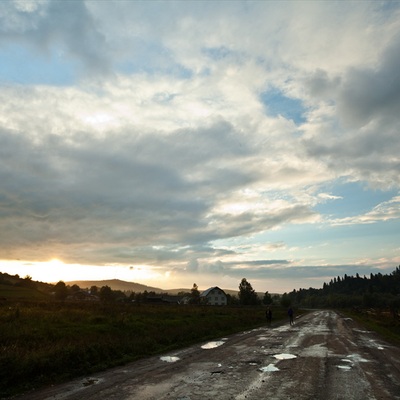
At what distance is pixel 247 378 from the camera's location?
34.1ft

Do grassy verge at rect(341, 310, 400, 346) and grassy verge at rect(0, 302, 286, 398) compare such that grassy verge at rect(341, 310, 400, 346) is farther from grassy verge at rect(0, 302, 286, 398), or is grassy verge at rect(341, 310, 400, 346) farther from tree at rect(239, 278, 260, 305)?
tree at rect(239, 278, 260, 305)

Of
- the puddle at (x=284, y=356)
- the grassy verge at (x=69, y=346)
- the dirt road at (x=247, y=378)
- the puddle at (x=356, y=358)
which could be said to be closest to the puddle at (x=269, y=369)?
the dirt road at (x=247, y=378)

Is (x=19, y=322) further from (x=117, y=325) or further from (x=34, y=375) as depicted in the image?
(x=34, y=375)

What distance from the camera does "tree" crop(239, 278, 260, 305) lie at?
378 ft

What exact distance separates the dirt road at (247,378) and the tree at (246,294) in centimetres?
10329

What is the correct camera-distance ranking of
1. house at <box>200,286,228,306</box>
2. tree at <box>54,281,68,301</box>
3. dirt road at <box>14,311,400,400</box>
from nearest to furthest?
dirt road at <box>14,311,400,400</box> → tree at <box>54,281,68,301</box> → house at <box>200,286,228,306</box>

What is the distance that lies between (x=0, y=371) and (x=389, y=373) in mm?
12978

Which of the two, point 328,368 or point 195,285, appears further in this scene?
point 195,285

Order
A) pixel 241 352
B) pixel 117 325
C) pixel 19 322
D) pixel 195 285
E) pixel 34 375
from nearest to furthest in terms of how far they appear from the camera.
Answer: pixel 34 375 < pixel 241 352 < pixel 19 322 < pixel 117 325 < pixel 195 285

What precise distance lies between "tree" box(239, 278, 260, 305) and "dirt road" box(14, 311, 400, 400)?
339 feet

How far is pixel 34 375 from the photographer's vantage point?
1094cm

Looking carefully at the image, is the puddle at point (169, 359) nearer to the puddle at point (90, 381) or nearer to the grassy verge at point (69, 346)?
the grassy verge at point (69, 346)

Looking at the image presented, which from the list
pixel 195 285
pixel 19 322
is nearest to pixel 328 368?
pixel 19 322

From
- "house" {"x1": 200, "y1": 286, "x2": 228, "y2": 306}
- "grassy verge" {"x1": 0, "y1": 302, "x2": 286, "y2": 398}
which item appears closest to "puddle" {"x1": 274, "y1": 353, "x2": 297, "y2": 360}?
"grassy verge" {"x1": 0, "y1": 302, "x2": 286, "y2": 398}
